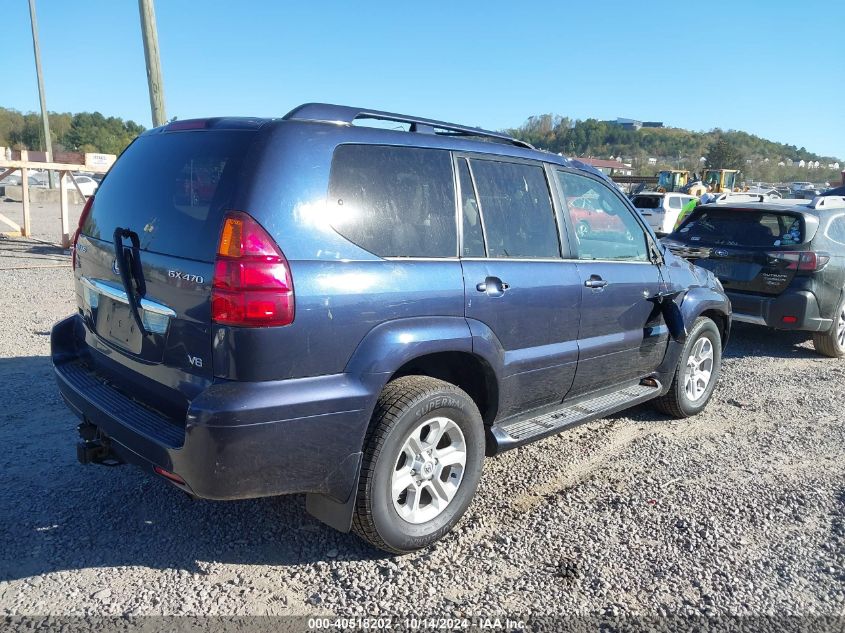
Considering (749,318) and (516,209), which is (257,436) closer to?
(516,209)

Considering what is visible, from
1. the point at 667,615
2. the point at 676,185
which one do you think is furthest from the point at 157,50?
the point at 676,185

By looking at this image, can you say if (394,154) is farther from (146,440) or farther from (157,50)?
(157,50)

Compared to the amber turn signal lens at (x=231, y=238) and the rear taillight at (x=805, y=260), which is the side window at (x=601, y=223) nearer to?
the amber turn signal lens at (x=231, y=238)

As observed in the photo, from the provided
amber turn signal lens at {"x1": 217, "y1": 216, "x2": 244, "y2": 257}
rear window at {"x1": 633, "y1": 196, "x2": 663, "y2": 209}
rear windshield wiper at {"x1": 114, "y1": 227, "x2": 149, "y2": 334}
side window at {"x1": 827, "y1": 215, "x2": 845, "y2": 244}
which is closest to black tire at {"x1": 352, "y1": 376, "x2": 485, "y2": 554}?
amber turn signal lens at {"x1": 217, "y1": 216, "x2": 244, "y2": 257}

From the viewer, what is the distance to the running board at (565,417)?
3510mm

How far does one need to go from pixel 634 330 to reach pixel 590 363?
52 cm

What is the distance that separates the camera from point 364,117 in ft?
10.1

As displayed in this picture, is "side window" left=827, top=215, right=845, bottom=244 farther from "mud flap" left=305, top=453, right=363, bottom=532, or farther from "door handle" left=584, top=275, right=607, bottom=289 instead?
"mud flap" left=305, top=453, right=363, bottom=532

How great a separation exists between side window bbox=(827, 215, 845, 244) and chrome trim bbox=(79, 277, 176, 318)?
6.83 meters

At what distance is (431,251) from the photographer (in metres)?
3.14

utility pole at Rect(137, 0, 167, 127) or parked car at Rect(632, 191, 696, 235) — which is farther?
parked car at Rect(632, 191, 696, 235)

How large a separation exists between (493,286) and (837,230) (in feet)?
18.6

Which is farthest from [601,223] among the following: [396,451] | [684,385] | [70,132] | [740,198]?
[70,132]

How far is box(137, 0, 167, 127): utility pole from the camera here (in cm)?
847
